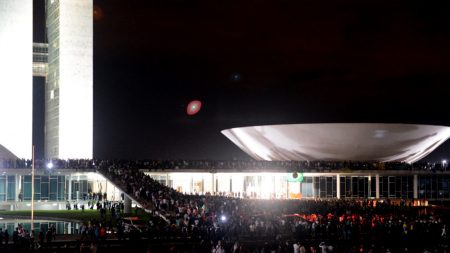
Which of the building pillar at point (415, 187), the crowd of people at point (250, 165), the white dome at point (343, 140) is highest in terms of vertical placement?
the white dome at point (343, 140)

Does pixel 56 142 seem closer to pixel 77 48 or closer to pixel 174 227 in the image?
pixel 77 48

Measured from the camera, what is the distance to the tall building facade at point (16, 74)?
Result: 58.2 m

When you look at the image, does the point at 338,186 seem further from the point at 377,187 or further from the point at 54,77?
the point at 54,77

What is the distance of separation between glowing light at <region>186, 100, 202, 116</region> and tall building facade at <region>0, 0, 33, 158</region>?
16.4 metres

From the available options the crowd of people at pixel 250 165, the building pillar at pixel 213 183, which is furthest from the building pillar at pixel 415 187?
the building pillar at pixel 213 183

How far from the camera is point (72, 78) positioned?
61031 mm

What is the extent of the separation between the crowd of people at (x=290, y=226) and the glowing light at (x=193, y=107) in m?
34.8

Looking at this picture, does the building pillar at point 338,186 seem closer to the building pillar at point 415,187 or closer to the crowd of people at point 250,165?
the crowd of people at point 250,165

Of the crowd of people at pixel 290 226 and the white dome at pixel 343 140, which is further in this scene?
Answer: the white dome at pixel 343 140

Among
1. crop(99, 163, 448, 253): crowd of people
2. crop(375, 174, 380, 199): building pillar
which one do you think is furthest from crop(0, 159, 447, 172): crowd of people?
crop(99, 163, 448, 253): crowd of people

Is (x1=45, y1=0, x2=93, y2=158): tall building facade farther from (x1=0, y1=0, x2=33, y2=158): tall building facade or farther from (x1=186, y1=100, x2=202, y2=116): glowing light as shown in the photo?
(x1=186, y1=100, x2=202, y2=116): glowing light

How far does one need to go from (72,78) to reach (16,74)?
448 centimetres

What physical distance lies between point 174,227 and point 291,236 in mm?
4408

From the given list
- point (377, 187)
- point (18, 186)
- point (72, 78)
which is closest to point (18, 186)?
point (18, 186)
